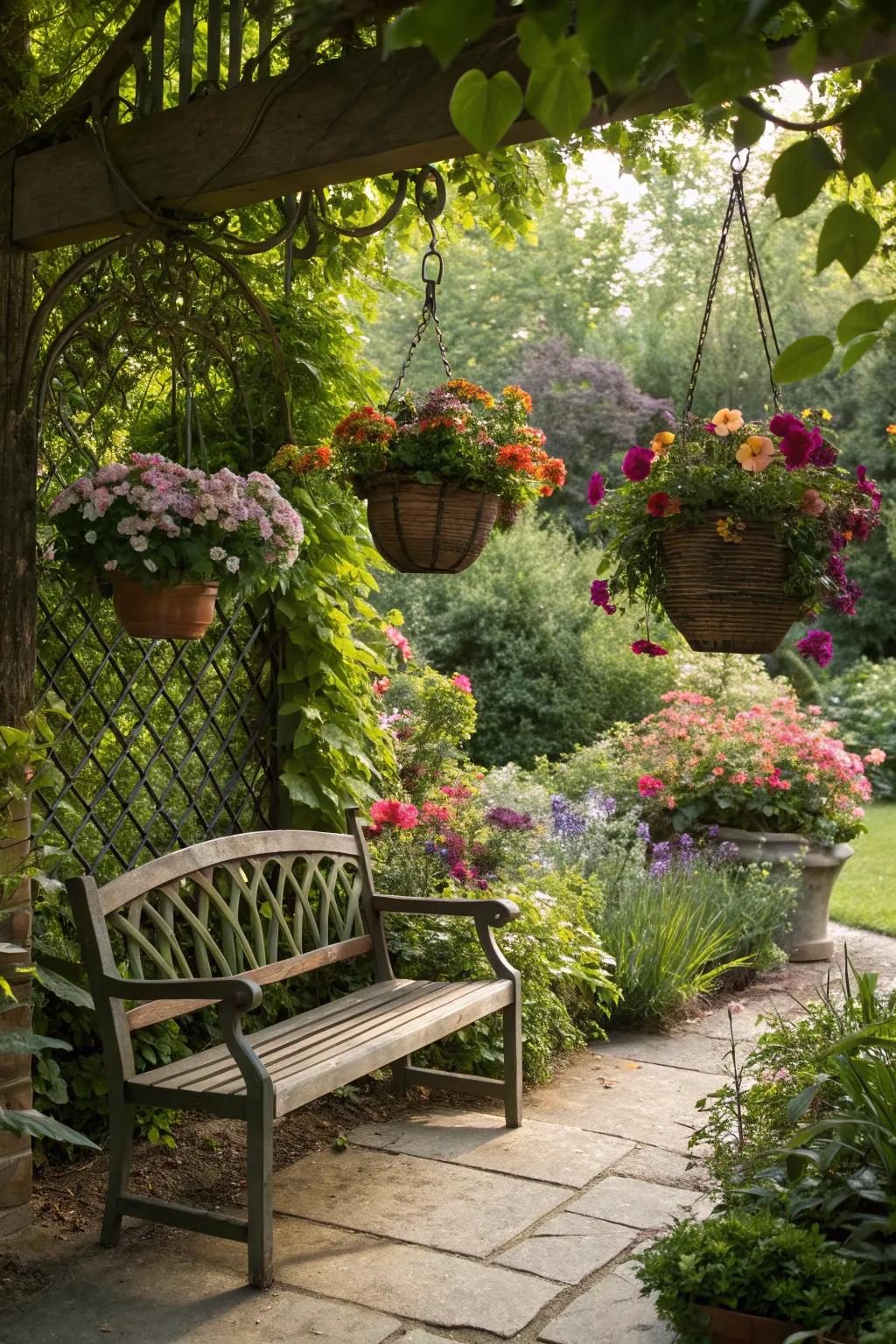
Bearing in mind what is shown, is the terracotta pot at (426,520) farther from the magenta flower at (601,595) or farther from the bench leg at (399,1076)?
the bench leg at (399,1076)

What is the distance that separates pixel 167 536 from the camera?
3160 millimetres

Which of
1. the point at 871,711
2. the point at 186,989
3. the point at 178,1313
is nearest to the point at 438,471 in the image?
the point at 186,989

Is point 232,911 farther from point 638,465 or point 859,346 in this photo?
point 859,346

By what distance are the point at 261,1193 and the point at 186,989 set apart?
49 cm

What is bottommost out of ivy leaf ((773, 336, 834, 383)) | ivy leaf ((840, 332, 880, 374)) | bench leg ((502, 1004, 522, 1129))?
bench leg ((502, 1004, 522, 1129))

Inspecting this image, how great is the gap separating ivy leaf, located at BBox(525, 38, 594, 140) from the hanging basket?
1940 millimetres

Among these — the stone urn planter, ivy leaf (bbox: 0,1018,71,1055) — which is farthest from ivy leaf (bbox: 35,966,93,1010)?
the stone urn planter

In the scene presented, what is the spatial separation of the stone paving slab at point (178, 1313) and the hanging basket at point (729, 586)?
5.45 feet

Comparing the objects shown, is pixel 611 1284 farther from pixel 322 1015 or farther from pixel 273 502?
pixel 273 502

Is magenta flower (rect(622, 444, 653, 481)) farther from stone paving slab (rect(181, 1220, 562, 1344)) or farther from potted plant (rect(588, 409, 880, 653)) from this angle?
stone paving slab (rect(181, 1220, 562, 1344))

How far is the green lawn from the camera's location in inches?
302

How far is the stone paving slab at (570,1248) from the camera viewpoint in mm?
2936

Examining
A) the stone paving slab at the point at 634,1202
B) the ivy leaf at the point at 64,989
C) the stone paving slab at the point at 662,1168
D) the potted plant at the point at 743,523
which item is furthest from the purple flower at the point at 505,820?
the ivy leaf at the point at 64,989

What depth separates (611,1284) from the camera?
288cm
